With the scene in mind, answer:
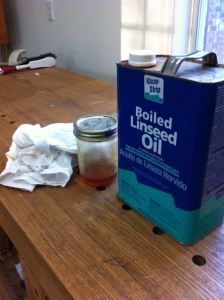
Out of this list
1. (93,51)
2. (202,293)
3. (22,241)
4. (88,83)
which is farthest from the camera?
(93,51)

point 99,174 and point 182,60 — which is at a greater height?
point 182,60

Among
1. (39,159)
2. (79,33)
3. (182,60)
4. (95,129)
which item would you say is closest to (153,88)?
(182,60)

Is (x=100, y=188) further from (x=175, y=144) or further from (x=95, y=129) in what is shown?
(x=175, y=144)

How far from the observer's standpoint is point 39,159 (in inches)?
21.6

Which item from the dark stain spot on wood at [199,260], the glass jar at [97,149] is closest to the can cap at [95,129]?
the glass jar at [97,149]

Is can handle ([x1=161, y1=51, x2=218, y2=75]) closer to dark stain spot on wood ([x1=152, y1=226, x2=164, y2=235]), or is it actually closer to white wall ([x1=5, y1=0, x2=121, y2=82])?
dark stain spot on wood ([x1=152, y1=226, x2=164, y2=235])

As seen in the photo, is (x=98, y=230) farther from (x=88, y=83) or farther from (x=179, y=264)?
(x=88, y=83)

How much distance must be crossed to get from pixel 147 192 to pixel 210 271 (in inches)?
4.9

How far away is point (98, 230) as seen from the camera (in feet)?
1.44

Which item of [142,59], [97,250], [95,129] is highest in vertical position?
[142,59]

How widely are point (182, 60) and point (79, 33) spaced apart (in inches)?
48.0

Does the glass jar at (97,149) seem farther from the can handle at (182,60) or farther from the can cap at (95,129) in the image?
the can handle at (182,60)

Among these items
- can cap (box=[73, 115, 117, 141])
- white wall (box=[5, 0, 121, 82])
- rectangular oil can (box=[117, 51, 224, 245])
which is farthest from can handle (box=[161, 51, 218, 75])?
white wall (box=[5, 0, 121, 82])

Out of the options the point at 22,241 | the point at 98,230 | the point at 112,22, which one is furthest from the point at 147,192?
the point at 112,22
